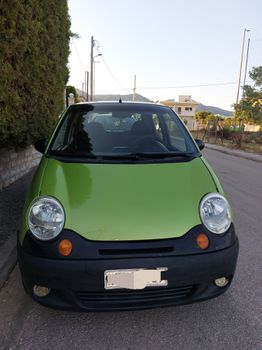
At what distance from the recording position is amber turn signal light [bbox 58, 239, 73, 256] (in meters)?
2.43

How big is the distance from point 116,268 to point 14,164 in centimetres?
540

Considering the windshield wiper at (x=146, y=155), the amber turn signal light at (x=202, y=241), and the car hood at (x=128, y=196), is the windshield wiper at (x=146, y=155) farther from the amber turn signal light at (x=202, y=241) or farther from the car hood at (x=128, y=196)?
the amber turn signal light at (x=202, y=241)

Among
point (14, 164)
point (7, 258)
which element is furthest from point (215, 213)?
point (14, 164)

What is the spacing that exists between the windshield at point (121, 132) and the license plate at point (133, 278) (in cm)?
135

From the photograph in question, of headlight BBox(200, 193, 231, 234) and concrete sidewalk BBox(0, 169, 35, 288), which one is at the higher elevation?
headlight BBox(200, 193, 231, 234)

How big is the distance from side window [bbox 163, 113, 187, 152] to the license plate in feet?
5.27

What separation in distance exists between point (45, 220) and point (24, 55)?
3.94 meters

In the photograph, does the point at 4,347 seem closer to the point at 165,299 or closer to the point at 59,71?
the point at 165,299

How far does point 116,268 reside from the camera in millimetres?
2367

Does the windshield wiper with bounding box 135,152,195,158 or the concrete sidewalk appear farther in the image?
the concrete sidewalk

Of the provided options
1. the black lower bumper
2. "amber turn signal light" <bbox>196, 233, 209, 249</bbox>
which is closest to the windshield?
"amber turn signal light" <bbox>196, 233, 209, 249</bbox>

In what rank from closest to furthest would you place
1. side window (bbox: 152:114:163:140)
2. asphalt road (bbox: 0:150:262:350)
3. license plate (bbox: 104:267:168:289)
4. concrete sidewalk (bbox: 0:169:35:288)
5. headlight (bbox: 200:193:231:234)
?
license plate (bbox: 104:267:168:289) < asphalt road (bbox: 0:150:262:350) < headlight (bbox: 200:193:231:234) < concrete sidewalk (bbox: 0:169:35:288) < side window (bbox: 152:114:163:140)

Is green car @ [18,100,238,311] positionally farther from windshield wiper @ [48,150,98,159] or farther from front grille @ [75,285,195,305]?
windshield wiper @ [48,150,98,159]

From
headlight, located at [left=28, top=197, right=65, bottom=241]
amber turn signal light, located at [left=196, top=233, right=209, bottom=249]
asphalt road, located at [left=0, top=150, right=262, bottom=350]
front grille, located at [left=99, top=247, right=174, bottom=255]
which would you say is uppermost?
headlight, located at [left=28, top=197, right=65, bottom=241]
